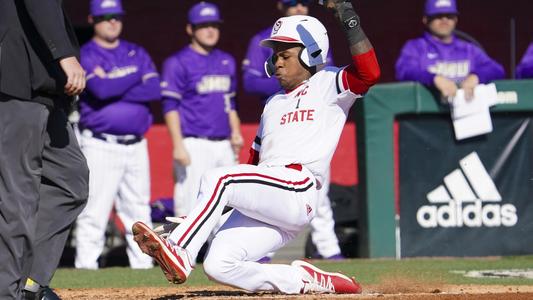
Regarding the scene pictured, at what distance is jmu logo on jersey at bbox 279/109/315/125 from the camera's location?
6.17 m

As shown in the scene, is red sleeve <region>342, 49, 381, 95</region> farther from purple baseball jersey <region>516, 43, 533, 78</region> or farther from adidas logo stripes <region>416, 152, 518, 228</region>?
purple baseball jersey <region>516, 43, 533, 78</region>

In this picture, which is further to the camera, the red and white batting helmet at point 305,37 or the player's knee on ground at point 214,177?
the red and white batting helmet at point 305,37

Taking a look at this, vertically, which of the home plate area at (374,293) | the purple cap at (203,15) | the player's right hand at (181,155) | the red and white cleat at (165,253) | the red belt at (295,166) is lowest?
the home plate area at (374,293)

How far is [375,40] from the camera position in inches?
486

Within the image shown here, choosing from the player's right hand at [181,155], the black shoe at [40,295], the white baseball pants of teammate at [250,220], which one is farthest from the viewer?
the player's right hand at [181,155]

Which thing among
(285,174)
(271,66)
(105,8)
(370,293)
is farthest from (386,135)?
(285,174)

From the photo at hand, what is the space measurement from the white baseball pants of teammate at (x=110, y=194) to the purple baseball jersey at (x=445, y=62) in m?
2.34

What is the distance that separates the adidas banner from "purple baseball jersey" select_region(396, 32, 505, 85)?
1.27 ft

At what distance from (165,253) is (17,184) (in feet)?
2.48

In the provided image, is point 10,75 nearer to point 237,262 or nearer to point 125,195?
point 237,262

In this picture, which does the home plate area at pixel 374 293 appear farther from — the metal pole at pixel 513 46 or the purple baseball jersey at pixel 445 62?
the metal pole at pixel 513 46

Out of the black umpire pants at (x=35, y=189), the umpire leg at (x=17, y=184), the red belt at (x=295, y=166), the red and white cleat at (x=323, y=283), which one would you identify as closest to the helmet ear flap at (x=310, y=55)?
the red belt at (x=295, y=166)

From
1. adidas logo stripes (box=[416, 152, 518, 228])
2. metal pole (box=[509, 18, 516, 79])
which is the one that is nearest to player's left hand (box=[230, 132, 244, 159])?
adidas logo stripes (box=[416, 152, 518, 228])

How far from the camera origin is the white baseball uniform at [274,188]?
573cm
